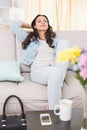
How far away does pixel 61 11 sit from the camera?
4246 millimetres

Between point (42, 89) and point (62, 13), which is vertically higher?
point (62, 13)

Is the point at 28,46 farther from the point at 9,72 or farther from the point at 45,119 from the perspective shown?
the point at 45,119

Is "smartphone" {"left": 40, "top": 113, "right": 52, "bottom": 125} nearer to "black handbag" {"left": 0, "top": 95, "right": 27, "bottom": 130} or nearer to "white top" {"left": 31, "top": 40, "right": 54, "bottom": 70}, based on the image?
"black handbag" {"left": 0, "top": 95, "right": 27, "bottom": 130}

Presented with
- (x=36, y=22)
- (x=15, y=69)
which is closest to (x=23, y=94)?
(x=15, y=69)

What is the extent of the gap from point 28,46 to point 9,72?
0.46m

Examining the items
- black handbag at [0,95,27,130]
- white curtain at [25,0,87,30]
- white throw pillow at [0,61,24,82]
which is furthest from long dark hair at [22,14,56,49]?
white curtain at [25,0,87,30]

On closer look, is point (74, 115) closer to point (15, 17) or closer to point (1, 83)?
point (1, 83)

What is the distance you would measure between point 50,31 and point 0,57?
0.61 metres

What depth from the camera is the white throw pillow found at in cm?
221

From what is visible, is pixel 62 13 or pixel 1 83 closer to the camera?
pixel 1 83

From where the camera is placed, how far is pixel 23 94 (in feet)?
6.98

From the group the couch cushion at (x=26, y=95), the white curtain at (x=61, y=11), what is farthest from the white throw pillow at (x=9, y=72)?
the white curtain at (x=61, y=11)

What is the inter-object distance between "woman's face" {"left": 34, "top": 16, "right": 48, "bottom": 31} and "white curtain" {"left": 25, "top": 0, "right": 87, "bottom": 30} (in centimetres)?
154

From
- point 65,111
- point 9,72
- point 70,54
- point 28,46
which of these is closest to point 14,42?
point 28,46
